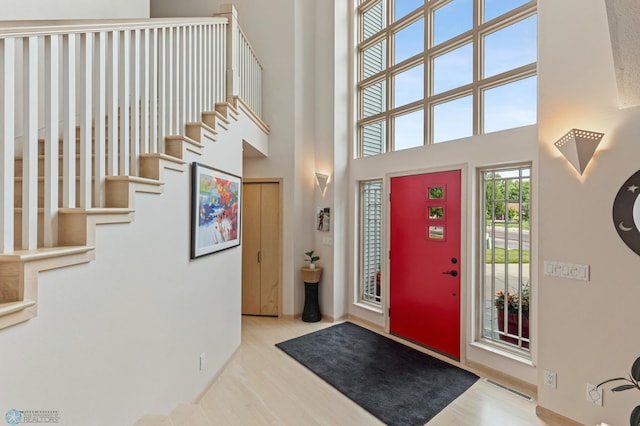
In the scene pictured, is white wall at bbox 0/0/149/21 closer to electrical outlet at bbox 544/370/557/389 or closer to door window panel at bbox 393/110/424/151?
door window panel at bbox 393/110/424/151

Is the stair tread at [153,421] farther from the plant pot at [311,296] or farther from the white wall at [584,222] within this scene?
the plant pot at [311,296]

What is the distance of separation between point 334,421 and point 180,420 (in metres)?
1.10

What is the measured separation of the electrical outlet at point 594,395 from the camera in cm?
213

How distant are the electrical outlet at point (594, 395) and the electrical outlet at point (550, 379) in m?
0.20

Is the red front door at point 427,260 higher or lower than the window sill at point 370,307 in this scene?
higher

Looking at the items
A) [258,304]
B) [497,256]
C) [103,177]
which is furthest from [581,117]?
[258,304]

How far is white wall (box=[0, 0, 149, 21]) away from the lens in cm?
235

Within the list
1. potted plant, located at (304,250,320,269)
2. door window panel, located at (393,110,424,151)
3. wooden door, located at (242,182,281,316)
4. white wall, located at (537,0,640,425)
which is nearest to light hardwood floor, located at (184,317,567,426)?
white wall, located at (537,0,640,425)

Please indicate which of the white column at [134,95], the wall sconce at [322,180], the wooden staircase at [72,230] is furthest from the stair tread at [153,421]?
the wall sconce at [322,180]

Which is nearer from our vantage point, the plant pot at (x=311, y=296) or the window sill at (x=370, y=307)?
the window sill at (x=370, y=307)

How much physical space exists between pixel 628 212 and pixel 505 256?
1.13 m

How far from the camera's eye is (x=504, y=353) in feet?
9.71

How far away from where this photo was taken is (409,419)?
238cm

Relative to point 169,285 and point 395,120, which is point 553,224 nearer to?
point 395,120
